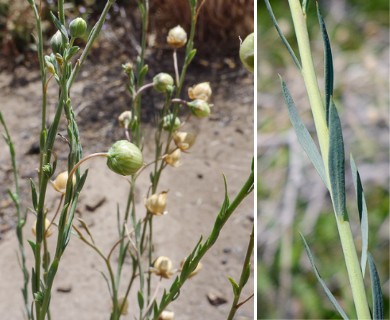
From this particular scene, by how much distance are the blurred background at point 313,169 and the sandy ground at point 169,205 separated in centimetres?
15

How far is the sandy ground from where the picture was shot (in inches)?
64.5

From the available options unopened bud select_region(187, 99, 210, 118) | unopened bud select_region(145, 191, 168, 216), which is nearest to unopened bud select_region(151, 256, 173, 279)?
unopened bud select_region(145, 191, 168, 216)

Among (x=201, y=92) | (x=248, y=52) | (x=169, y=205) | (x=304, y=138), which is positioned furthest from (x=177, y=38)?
(x=169, y=205)

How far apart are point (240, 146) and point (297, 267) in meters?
0.76

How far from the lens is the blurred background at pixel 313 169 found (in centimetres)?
150

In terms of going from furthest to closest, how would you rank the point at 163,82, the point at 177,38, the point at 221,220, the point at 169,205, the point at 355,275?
1. the point at 169,205
2. the point at 177,38
3. the point at 163,82
4. the point at 221,220
5. the point at 355,275

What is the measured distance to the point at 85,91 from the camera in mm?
2420

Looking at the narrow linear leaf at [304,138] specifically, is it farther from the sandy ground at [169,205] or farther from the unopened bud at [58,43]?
the sandy ground at [169,205]

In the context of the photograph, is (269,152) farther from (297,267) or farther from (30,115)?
(30,115)

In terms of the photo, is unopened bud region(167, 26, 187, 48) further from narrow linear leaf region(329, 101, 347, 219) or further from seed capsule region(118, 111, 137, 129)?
narrow linear leaf region(329, 101, 347, 219)

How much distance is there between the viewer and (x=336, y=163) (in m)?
0.32

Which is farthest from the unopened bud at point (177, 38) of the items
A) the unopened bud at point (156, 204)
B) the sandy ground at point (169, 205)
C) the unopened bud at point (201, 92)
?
the sandy ground at point (169, 205)

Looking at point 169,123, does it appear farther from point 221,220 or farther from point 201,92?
point 221,220

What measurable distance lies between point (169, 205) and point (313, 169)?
0.47 m
